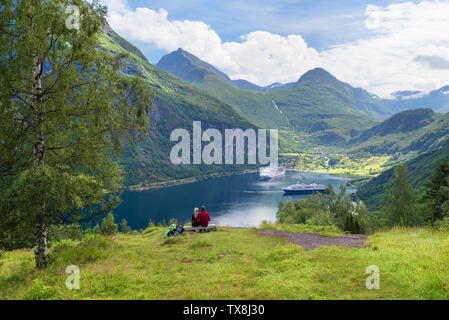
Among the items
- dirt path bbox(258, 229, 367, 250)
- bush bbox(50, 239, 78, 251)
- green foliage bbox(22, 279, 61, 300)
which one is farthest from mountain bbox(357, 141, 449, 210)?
green foliage bbox(22, 279, 61, 300)

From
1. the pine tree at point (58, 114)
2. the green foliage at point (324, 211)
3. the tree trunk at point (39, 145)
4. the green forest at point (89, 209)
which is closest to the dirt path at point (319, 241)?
the green forest at point (89, 209)

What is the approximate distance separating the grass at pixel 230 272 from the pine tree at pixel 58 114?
2.30m

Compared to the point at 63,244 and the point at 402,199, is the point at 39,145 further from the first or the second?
the point at 402,199

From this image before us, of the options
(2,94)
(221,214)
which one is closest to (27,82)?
(2,94)

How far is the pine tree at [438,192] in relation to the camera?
41781 millimetres

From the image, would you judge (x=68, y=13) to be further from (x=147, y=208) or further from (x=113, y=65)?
(x=147, y=208)

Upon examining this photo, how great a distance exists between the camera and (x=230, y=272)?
11.0 meters

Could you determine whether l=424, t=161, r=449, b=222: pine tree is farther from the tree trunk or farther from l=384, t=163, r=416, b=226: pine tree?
Result: the tree trunk

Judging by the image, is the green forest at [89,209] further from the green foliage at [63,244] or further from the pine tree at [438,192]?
the pine tree at [438,192]

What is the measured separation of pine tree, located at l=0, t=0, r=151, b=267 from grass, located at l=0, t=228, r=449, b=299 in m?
2.30

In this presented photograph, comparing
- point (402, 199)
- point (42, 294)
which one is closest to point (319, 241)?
point (42, 294)

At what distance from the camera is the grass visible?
8.44 m

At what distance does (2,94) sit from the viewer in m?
11.3

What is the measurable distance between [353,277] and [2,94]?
15451 millimetres
